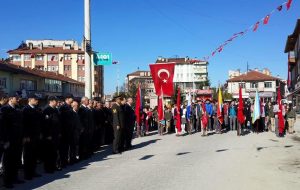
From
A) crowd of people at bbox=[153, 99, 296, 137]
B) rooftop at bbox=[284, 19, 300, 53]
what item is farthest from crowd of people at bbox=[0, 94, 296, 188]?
rooftop at bbox=[284, 19, 300, 53]

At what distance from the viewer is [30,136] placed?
9766 millimetres

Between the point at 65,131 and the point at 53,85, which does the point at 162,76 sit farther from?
the point at 53,85

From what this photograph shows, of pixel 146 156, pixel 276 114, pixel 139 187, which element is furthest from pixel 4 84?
pixel 139 187

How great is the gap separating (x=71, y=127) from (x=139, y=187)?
381 centimetres

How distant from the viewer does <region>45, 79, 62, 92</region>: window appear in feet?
230

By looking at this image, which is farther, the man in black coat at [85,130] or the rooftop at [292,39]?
the rooftop at [292,39]

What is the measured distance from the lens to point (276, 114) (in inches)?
810

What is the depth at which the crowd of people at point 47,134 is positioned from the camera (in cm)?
891

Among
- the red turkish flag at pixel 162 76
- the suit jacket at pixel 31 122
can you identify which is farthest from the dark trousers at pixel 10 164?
the red turkish flag at pixel 162 76

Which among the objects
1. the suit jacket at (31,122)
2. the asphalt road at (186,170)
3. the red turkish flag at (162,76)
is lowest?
the asphalt road at (186,170)

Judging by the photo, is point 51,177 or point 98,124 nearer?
point 51,177

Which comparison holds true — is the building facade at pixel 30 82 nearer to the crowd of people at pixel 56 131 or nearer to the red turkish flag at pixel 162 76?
the red turkish flag at pixel 162 76

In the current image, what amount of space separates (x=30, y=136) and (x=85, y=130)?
3.25m

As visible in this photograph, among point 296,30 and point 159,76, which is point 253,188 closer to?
point 159,76
